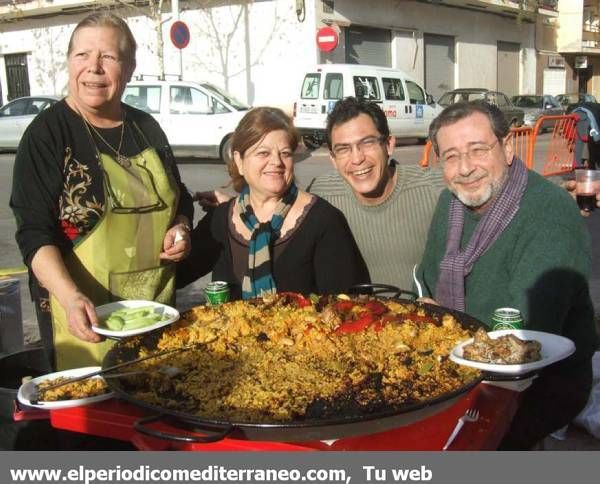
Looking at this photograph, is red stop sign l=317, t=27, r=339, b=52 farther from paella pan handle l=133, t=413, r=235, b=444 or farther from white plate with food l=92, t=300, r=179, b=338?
paella pan handle l=133, t=413, r=235, b=444

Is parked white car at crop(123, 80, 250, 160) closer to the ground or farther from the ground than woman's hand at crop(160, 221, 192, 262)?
farther from the ground

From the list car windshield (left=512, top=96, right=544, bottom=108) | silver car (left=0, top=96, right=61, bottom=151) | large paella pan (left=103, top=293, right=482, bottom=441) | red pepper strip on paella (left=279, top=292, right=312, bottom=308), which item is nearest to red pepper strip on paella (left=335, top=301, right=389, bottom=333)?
large paella pan (left=103, top=293, right=482, bottom=441)

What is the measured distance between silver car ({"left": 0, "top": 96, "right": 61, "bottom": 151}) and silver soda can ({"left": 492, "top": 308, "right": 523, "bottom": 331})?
18.4m

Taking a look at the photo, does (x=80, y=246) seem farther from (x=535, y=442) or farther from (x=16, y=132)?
(x=16, y=132)

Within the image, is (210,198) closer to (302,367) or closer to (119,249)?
(119,249)

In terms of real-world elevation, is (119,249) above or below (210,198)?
below

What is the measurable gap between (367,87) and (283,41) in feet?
13.3

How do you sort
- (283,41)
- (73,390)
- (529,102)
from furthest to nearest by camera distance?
(529,102)
(283,41)
(73,390)

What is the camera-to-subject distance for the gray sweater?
3.38m

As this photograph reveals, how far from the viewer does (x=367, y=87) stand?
1941 cm

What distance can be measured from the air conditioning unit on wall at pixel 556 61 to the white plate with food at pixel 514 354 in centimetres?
3790

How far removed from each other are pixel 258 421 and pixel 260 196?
1.64 meters

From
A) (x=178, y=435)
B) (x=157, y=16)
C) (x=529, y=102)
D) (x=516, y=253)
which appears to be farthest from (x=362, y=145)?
(x=529, y=102)

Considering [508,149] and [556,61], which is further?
[556,61]
